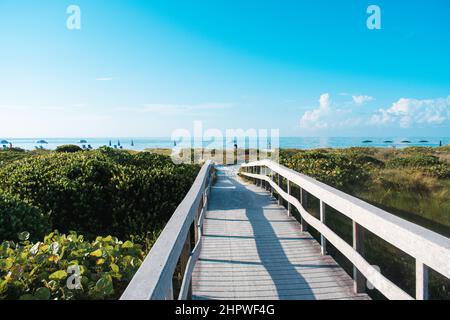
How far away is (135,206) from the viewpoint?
295 inches

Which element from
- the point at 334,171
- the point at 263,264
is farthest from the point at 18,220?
the point at 334,171

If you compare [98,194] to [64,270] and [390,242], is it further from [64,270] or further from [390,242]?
[390,242]

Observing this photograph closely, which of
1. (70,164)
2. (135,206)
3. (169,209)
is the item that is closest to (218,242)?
(169,209)

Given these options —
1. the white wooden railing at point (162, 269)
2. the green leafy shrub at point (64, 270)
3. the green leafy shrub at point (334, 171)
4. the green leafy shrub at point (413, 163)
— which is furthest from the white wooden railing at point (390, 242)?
the green leafy shrub at point (413, 163)

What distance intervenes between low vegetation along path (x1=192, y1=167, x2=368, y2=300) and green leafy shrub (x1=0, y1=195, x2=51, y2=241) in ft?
8.47

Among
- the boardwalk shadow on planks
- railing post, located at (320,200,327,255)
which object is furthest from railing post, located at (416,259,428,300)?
railing post, located at (320,200,327,255)

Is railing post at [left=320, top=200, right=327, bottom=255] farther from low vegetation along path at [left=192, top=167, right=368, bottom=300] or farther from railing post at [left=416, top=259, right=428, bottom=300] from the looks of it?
railing post at [left=416, top=259, right=428, bottom=300]

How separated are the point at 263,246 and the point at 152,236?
232 cm

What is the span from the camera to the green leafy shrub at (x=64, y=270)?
2797 millimetres

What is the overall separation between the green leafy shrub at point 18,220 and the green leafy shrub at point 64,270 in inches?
54.2

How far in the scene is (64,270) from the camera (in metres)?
3.07

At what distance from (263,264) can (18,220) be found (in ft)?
11.7

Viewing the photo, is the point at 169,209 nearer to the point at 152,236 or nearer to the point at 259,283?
the point at 152,236

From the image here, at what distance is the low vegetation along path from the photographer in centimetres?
385
